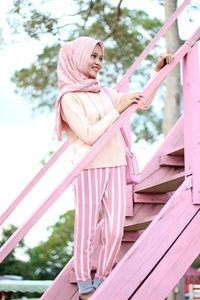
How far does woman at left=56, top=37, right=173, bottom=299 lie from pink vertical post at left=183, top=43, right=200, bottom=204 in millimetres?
148

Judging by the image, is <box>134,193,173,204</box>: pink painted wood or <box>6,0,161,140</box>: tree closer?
<box>134,193,173,204</box>: pink painted wood

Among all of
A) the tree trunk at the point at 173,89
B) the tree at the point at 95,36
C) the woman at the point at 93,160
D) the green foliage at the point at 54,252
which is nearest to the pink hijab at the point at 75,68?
the woman at the point at 93,160

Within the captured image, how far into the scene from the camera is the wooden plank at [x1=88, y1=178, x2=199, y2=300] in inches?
122

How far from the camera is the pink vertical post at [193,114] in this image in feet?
11.0

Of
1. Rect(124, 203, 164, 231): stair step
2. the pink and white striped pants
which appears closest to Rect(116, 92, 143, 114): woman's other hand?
the pink and white striped pants

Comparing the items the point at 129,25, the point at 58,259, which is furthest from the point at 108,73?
the point at 58,259

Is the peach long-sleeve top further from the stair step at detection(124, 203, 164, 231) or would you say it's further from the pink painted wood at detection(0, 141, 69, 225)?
the stair step at detection(124, 203, 164, 231)

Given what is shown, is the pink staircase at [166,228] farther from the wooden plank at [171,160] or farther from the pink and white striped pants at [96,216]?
the wooden plank at [171,160]

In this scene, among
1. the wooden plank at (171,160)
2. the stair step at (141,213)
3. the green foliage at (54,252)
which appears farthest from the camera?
the green foliage at (54,252)

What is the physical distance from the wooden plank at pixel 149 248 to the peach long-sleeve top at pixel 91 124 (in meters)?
0.36

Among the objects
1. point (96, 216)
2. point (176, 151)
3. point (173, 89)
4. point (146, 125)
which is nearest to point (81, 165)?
point (96, 216)

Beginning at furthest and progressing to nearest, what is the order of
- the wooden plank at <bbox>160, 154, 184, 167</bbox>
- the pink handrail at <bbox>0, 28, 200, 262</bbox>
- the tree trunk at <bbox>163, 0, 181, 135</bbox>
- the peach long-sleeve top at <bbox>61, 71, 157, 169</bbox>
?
the tree trunk at <bbox>163, 0, 181, 135</bbox>, the wooden plank at <bbox>160, 154, 184, 167</bbox>, the peach long-sleeve top at <bbox>61, 71, 157, 169</bbox>, the pink handrail at <bbox>0, 28, 200, 262</bbox>

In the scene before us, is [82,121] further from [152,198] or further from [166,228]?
[152,198]

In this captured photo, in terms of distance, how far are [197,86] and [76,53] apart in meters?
0.67
